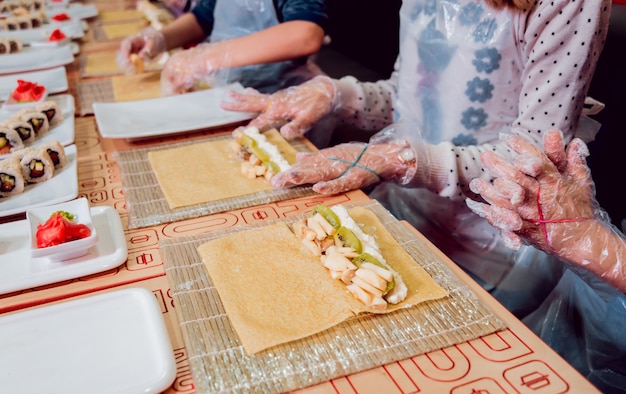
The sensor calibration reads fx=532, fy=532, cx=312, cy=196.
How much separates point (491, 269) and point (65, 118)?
4.83ft

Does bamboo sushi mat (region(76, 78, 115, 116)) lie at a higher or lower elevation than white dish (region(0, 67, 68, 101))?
lower

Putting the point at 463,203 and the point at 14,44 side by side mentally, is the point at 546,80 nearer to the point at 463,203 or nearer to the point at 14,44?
the point at 463,203

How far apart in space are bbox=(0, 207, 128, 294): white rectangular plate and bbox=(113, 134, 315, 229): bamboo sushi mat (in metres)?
0.08

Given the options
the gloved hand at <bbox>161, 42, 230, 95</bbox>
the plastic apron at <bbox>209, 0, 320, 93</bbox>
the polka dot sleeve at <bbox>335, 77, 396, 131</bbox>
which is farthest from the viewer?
the plastic apron at <bbox>209, 0, 320, 93</bbox>

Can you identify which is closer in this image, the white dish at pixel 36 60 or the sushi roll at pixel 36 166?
the sushi roll at pixel 36 166

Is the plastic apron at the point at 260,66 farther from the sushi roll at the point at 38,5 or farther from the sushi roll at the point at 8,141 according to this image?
the sushi roll at the point at 38,5

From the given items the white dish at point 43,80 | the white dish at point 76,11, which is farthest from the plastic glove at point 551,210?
the white dish at point 76,11

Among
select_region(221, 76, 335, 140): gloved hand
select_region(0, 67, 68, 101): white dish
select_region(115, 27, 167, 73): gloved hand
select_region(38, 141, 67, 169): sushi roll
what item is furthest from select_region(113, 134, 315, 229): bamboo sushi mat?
select_region(115, 27, 167, 73): gloved hand

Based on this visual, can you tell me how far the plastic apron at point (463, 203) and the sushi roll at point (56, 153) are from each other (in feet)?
→ 3.19

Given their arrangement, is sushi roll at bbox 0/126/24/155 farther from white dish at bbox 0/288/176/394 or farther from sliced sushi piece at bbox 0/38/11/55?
sliced sushi piece at bbox 0/38/11/55

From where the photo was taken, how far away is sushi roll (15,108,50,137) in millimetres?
1637

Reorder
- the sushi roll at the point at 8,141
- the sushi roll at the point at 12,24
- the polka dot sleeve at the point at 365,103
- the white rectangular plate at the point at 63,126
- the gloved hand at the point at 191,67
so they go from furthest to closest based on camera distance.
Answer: the sushi roll at the point at 12,24, the gloved hand at the point at 191,67, the polka dot sleeve at the point at 365,103, the white rectangular plate at the point at 63,126, the sushi roll at the point at 8,141

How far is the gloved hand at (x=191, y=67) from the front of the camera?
205 centimetres

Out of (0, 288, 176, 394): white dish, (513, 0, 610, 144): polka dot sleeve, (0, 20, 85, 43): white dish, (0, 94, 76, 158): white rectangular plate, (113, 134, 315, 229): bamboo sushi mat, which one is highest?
(513, 0, 610, 144): polka dot sleeve
